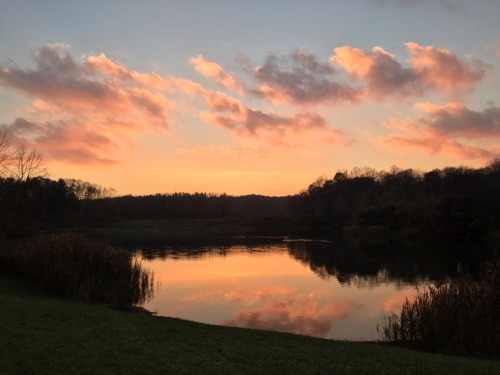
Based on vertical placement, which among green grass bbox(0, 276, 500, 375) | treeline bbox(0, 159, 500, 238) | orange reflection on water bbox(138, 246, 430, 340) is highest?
treeline bbox(0, 159, 500, 238)

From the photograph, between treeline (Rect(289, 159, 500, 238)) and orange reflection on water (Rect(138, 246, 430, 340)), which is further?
treeline (Rect(289, 159, 500, 238))

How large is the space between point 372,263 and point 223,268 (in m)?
13.1

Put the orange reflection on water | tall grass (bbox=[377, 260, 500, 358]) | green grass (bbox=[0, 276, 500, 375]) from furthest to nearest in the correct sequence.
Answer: the orange reflection on water < tall grass (bbox=[377, 260, 500, 358]) < green grass (bbox=[0, 276, 500, 375])

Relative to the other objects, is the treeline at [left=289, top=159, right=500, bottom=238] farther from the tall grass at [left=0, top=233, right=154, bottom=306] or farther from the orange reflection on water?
the tall grass at [left=0, top=233, right=154, bottom=306]

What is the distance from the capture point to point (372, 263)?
128 feet

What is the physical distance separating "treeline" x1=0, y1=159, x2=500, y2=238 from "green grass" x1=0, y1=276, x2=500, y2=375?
1831 cm

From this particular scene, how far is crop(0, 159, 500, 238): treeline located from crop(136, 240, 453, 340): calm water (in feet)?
39.0

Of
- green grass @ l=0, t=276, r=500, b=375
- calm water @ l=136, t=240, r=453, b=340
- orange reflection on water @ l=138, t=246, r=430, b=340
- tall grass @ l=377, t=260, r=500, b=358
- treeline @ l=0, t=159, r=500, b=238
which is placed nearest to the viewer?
green grass @ l=0, t=276, r=500, b=375

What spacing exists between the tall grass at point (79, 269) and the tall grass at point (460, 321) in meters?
11.8

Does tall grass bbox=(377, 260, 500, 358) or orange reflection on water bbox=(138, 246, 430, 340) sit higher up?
tall grass bbox=(377, 260, 500, 358)

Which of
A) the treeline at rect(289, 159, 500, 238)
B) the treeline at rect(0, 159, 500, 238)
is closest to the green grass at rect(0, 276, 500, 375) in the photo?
the treeline at rect(0, 159, 500, 238)

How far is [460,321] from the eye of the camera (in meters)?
12.3

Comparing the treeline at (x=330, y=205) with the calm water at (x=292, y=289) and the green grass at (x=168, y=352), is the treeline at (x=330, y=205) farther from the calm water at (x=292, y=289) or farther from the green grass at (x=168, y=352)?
the green grass at (x=168, y=352)

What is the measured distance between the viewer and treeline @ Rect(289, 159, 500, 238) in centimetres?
6631
